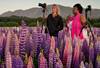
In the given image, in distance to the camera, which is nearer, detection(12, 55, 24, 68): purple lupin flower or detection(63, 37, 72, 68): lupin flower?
detection(12, 55, 24, 68): purple lupin flower

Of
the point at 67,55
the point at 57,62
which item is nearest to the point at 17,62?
the point at 57,62

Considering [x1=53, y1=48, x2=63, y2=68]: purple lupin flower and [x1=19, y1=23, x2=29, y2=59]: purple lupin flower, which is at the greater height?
[x1=19, y1=23, x2=29, y2=59]: purple lupin flower

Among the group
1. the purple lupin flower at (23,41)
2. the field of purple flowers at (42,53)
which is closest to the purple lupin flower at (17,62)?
the field of purple flowers at (42,53)

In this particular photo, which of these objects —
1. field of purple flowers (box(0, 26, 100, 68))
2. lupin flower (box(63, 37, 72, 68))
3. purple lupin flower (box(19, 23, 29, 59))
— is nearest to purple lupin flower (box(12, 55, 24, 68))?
field of purple flowers (box(0, 26, 100, 68))

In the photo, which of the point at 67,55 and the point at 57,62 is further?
the point at 67,55

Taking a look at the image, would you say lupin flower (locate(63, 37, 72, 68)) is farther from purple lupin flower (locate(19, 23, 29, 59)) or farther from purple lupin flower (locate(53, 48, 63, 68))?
purple lupin flower (locate(19, 23, 29, 59))

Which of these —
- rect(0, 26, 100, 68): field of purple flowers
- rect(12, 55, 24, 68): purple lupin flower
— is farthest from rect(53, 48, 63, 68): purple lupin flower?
rect(12, 55, 24, 68): purple lupin flower

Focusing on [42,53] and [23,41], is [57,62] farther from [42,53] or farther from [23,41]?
[23,41]

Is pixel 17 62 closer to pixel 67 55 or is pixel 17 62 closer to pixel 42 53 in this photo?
pixel 42 53

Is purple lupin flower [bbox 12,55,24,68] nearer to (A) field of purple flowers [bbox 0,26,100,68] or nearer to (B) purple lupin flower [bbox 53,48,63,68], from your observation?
Result: (A) field of purple flowers [bbox 0,26,100,68]

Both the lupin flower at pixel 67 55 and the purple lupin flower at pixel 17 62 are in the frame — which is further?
the lupin flower at pixel 67 55

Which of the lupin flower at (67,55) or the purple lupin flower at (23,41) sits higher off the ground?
the purple lupin flower at (23,41)

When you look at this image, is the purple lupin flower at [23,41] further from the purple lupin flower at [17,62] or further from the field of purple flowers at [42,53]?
the purple lupin flower at [17,62]

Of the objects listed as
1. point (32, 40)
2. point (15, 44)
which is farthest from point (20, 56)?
point (32, 40)
